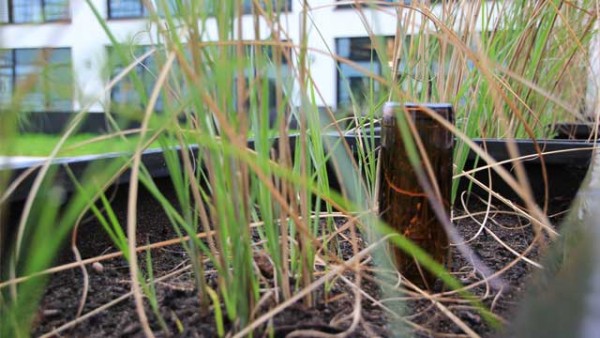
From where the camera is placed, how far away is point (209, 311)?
39cm

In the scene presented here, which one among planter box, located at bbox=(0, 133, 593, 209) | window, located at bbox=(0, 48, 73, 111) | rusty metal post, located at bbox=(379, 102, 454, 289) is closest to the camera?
window, located at bbox=(0, 48, 73, 111)

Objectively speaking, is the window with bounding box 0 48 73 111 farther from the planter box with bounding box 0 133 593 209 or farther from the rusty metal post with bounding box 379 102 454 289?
the planter box with bounding box 0 133 593 209

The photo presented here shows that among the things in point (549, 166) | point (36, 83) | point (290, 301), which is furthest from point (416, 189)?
point (549, 166)

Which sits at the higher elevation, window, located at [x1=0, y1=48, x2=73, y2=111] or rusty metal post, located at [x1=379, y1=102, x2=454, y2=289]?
window, located at [x1=0, y1=48, x2=73, y2=111]

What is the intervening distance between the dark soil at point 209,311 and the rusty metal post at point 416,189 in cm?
3

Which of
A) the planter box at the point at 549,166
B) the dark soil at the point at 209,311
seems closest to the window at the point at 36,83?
the dark soil at the point at 209,311

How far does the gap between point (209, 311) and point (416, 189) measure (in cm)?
20

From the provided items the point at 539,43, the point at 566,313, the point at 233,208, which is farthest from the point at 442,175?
the point at 539,43

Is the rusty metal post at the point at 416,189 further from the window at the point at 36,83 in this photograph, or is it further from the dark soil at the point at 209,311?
the window at the point at 36,83

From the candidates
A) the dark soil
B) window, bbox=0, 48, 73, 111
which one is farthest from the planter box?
window, bbox=0, 48, 73, 111

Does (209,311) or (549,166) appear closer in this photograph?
(209,311)

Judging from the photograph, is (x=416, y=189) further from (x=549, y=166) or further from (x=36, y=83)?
(x=549, y=166)

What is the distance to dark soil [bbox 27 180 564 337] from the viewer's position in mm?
374

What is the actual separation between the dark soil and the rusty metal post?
0.10 feet
